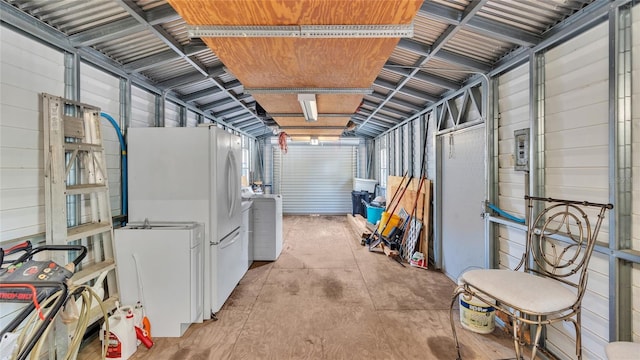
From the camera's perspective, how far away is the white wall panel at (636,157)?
4.85 ft

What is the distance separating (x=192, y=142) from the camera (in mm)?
2631

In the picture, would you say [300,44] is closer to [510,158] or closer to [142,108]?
[510,158]

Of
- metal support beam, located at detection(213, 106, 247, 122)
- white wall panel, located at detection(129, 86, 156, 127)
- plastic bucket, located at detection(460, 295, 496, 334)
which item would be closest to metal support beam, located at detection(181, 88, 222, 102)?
white wall panel, located at detection(129, 86, 156, 127)

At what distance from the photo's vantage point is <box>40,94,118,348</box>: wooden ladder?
1910mm

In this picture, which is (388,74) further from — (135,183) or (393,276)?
(135,183)

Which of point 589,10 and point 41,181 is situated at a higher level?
point 589,10

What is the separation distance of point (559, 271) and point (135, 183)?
3909 millimetres

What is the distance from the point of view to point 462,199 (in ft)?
11.1

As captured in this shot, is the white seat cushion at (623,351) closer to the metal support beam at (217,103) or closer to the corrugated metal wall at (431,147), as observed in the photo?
the corrugated metal wall at (431,147)

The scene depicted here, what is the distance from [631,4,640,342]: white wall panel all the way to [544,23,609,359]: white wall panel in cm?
13

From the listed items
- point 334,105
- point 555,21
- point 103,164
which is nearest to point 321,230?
point 334,105

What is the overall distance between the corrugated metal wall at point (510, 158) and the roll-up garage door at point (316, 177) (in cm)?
601

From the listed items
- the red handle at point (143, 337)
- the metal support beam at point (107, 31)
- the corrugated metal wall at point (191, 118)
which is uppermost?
the metal support beam at point (107, 31)

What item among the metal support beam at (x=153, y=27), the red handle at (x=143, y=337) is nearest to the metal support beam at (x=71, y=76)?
the metal support beam at (x=153, y=27)
